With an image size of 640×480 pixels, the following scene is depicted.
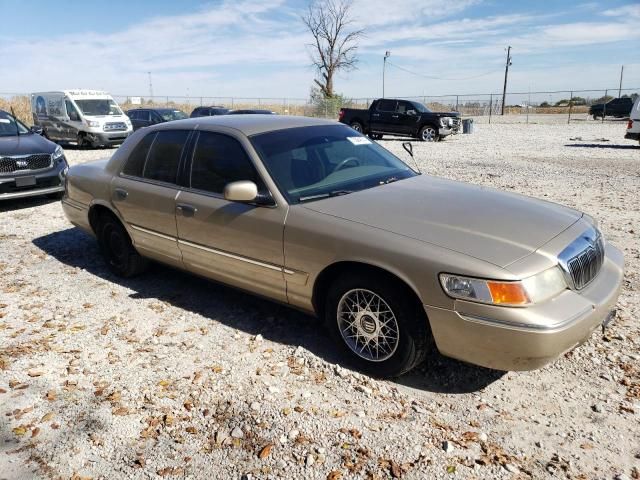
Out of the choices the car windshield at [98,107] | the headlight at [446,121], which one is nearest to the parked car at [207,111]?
the car windshield at [98,107]

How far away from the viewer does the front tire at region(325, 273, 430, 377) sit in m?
3.11

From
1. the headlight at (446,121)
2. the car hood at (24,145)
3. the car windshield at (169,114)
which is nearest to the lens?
the car hood at (24,145)

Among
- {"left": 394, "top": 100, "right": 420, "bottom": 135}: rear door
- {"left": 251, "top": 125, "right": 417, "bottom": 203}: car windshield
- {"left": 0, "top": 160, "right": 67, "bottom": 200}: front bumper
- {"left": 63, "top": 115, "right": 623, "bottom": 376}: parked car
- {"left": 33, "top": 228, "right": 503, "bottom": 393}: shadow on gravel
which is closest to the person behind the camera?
{"left": 63, "top": 115, "right": 623, "bottom": 376}: parked car

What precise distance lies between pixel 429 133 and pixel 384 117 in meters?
2.16

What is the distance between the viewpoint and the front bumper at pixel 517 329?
2.73 metres

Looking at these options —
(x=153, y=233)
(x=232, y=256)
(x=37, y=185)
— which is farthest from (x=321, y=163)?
(x=37, y=185)

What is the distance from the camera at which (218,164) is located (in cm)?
413

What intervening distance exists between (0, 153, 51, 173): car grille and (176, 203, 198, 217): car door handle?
19.1ft

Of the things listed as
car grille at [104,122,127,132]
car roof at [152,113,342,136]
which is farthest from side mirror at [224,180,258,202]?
car grille at [104,122,127,132]

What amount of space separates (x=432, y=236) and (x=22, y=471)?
8.37ft

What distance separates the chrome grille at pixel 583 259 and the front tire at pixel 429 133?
19505 millimetres

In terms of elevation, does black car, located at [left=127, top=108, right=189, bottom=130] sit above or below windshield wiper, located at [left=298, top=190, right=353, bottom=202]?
above

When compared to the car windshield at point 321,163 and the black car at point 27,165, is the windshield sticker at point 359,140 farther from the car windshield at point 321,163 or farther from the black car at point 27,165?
the black car at point 27,165

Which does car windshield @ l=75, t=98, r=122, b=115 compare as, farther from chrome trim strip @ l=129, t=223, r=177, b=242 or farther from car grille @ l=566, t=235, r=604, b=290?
car grille @ l=566, t=235, r=604, b=290
